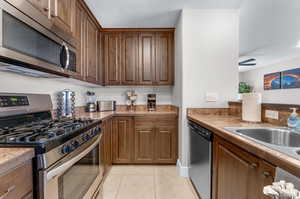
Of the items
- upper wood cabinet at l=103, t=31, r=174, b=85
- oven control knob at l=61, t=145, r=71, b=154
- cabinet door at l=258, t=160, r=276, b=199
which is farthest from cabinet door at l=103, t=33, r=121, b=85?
cabinet door at l=258, t=160, r=276, b=199

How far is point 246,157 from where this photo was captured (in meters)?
0.94

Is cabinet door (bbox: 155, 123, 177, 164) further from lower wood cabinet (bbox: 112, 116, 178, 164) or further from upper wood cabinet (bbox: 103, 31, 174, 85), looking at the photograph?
upper wood cabinet (bbox: 103, 31, 174, 85)

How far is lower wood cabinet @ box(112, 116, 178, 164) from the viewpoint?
2.52 metres

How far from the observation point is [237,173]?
1.04 metres

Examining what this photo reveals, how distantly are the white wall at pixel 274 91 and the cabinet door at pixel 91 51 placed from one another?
364cm

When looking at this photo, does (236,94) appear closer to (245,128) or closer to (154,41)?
(245,128)

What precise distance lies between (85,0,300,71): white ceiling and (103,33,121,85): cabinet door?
0.20 meters

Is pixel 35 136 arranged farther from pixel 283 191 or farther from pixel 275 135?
pixel 275 135

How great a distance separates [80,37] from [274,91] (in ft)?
20.5

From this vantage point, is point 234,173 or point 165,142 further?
point 165,142

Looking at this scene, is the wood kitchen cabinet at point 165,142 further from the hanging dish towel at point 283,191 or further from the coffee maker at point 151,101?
the hanging dish towel at point 283,191

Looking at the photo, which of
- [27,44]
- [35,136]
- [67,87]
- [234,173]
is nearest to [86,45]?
[67,87]

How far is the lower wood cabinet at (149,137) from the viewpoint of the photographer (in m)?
2.52

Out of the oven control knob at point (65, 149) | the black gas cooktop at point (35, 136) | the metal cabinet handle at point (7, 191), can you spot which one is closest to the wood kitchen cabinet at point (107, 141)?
the black gas cooktop at point (35, 136)
